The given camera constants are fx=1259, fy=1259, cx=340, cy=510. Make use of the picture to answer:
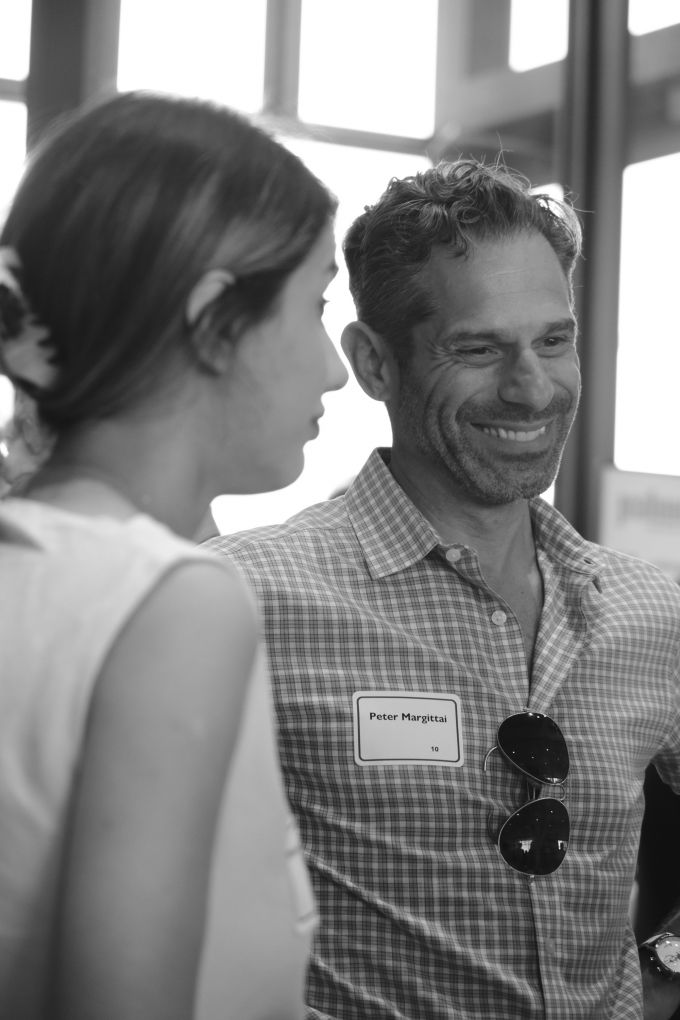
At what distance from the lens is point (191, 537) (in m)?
0.97

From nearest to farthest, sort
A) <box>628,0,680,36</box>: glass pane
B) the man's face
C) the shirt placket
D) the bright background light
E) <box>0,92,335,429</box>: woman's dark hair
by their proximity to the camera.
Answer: <box>0,92,335,429</box>: woman's dark hair → the shirt placket → the man's face → the bright background light → <box>628,0,680,36</box>: glass pane

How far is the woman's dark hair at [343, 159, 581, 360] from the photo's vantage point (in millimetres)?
1997

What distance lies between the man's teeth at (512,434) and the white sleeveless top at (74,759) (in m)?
1.15

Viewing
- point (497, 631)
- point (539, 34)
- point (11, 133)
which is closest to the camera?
point (497, 631)

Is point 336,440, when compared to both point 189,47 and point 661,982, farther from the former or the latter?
point 661,982

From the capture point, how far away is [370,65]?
4.62m

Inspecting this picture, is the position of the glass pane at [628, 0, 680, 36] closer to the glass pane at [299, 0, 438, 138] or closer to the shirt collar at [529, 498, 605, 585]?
the glass pane at [299, 0, 438, 138]

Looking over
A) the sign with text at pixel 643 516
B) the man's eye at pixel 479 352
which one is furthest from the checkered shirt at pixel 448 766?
the sign with text at pixel 643 516

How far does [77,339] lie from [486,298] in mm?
1172

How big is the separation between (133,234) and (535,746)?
111cm

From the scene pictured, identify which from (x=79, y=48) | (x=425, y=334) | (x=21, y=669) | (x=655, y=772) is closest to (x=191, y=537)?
(x=21, y=669)

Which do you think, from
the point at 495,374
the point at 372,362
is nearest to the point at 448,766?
the point at 495,374

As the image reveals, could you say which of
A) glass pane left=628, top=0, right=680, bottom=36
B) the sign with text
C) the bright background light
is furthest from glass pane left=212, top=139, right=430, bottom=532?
glass pane left=628, top=0, right=680, bottom=36

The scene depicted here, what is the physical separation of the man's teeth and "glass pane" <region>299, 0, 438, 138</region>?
2.79 metres
